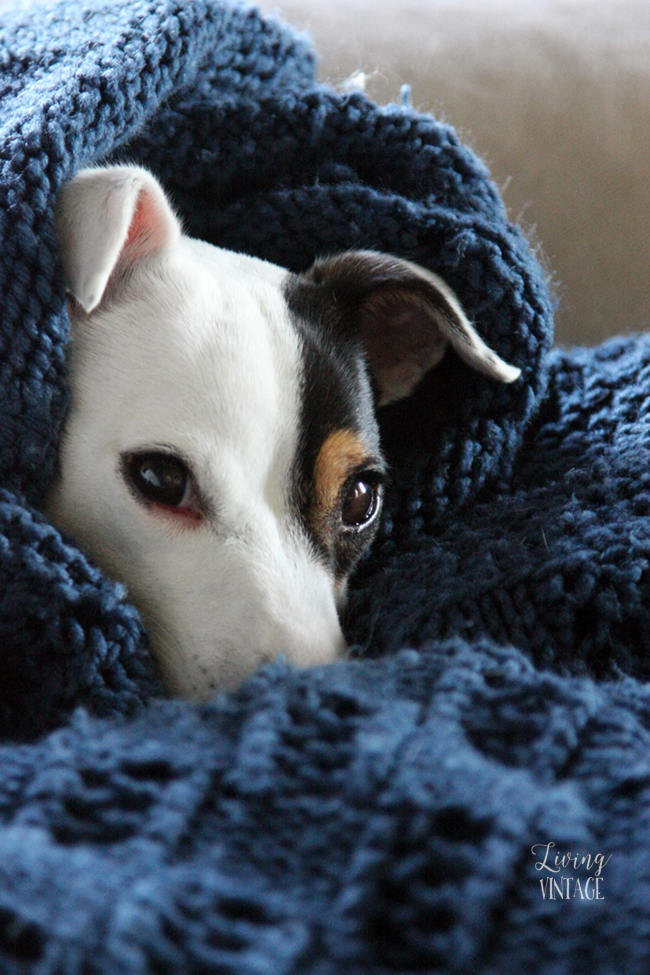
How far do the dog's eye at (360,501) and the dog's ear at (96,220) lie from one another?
0.37 meters

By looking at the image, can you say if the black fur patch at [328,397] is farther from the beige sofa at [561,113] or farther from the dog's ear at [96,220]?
the beige sofa at [561,113]

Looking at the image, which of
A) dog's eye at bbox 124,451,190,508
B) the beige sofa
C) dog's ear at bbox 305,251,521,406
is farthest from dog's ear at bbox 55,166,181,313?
the beige sofa

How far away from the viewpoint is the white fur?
0.83m

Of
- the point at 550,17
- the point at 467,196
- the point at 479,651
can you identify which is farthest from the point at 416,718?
the point at 550,17

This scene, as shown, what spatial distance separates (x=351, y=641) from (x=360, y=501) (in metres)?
0.21

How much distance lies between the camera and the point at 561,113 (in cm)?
140

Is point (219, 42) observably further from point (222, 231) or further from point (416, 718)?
point (416, 718)

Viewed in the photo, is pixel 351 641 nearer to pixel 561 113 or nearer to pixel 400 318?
pixel 400 318

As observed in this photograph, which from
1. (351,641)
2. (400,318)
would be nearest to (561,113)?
(400,318)

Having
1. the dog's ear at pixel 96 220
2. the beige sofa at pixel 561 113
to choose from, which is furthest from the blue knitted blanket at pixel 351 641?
the beige sofa at pixel 561 113

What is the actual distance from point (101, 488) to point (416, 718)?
0.49 meters

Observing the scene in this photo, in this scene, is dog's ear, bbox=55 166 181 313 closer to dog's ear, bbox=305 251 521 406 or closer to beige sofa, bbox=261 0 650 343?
dog's ear, bbox=305 251 521 406

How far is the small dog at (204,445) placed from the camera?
84cm

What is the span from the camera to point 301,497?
3.08 ft
